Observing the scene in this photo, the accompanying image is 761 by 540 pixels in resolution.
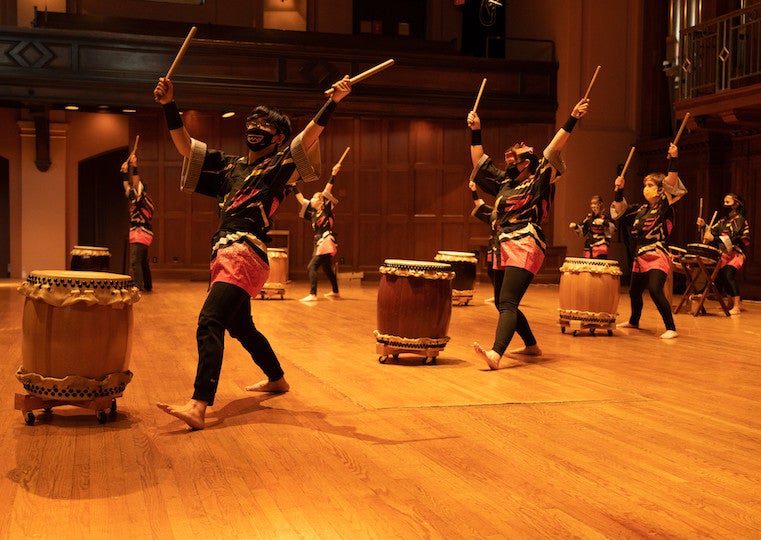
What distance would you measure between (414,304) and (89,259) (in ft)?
18.4

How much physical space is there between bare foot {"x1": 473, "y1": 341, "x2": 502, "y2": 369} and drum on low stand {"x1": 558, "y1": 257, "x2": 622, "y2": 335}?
224 cm

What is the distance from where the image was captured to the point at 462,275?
34.0ft

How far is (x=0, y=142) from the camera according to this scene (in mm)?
14781

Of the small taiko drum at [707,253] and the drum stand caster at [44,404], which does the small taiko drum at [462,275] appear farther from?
the drum stand caster at [44,404]

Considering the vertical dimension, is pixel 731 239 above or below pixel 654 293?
above

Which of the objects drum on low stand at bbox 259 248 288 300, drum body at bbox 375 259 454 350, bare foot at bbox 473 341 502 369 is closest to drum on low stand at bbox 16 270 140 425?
drum body at bbox 375 259 454 350

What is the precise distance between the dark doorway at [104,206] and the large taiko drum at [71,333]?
47.6 ft

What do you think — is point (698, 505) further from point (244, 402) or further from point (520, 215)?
point (520, 215)

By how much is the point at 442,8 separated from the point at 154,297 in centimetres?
980

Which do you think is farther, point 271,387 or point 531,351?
point 531,351

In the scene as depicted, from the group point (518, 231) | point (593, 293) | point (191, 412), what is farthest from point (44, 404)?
point (593, 293)

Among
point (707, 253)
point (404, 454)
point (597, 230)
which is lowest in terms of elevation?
point (404, 454)

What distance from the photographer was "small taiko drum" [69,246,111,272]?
9.92 m

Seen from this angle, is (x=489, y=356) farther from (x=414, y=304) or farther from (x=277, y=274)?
(x=277, y=274)
